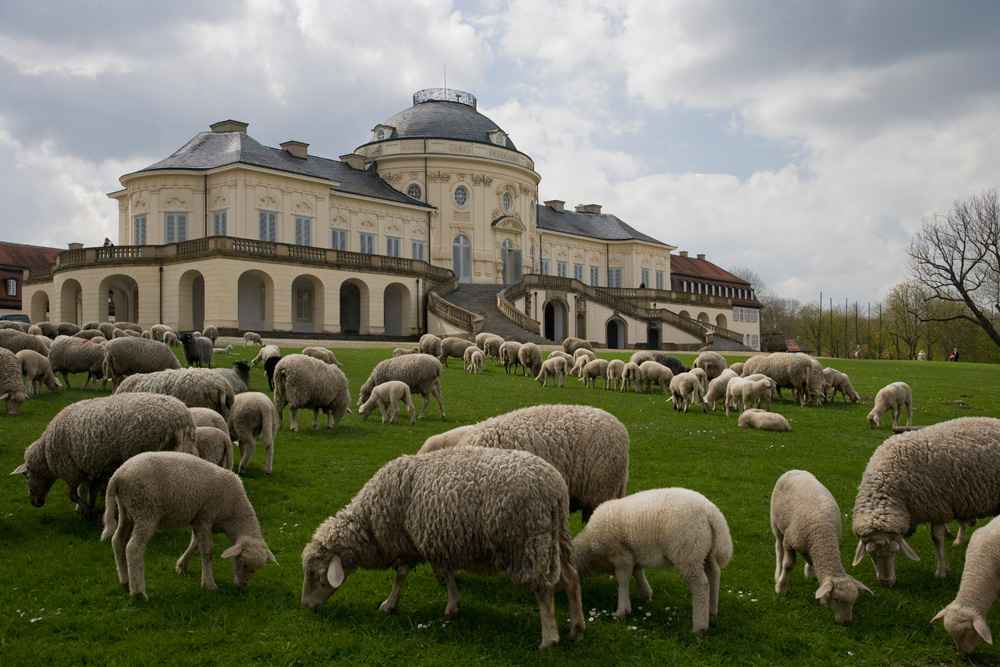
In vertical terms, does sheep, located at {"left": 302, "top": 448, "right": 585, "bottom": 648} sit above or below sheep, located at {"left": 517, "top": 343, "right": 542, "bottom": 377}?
below

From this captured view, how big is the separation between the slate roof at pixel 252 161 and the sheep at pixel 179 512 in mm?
41275

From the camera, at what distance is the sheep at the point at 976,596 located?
19.4 feet

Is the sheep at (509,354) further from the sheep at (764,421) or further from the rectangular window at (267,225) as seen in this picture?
the rectangular window at (267,225)

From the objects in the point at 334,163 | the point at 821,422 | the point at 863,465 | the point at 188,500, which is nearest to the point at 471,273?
the point at 334,163

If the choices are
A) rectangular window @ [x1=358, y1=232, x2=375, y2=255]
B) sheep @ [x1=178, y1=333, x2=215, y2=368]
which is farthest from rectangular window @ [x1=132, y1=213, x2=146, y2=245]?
sheep @ [x1=178, y1=333, x2=215, y2=368]

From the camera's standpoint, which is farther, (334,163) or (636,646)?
(334,163)

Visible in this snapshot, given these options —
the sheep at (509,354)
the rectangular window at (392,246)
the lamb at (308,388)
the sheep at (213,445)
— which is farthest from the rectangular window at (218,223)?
the sheep at (213,445)

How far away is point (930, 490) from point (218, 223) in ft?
146

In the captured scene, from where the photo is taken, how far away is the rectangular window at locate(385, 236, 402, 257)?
180ft

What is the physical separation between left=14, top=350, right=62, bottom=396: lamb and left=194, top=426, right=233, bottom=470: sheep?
919 centimetres

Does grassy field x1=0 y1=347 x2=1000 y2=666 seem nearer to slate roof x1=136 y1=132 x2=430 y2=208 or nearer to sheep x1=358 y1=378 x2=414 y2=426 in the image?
sheep x1=358 y1=378 x2=414 y2=426

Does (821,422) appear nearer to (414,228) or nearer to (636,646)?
(636,646)

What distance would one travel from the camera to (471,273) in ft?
193

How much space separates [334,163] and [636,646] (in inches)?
2151
